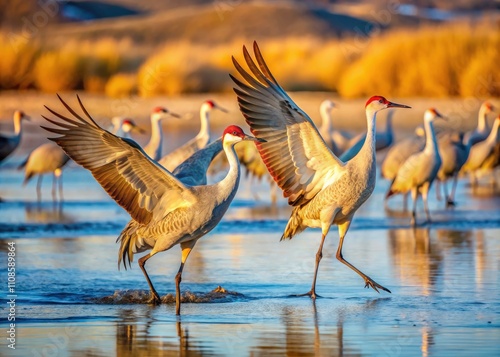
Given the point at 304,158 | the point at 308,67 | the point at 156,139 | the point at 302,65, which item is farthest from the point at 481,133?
the point at 302,65

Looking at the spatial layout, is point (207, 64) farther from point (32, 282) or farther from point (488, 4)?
point (488, 4)

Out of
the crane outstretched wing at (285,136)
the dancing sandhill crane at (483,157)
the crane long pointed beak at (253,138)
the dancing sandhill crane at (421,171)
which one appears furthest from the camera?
the dancing sandhill crane at (483,157)

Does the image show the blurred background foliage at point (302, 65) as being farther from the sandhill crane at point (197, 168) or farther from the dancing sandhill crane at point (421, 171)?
the sandhill crane at point (197, 168)

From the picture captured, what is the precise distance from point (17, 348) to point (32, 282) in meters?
2.91

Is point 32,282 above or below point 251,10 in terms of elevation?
below

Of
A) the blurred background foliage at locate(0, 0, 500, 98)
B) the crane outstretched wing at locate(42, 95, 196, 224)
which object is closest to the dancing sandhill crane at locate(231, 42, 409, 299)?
the crane outstretched wing at locate(42, 95, 196, 224)

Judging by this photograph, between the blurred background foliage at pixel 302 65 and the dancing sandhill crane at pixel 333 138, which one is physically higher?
the blurred background foliage at pixel 302 65

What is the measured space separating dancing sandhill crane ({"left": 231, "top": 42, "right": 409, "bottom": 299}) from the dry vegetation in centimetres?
2144

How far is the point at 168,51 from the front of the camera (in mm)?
41500

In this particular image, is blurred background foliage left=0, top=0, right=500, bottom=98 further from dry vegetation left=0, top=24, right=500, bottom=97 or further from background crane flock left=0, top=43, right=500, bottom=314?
background crane flock left=0, top=43, right=500, bottom=314

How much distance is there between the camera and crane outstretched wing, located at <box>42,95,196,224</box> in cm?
1012

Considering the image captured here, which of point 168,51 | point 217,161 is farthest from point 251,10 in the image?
point 217,161

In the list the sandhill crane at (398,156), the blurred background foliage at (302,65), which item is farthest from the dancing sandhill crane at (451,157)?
the blurred background foliage at (302,65)

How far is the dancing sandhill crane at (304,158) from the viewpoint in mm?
10852
